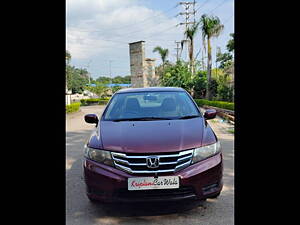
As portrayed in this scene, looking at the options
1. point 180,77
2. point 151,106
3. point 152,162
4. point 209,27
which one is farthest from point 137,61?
point 152,162

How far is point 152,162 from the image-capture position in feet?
9.34

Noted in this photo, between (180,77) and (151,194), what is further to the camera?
(180,77)

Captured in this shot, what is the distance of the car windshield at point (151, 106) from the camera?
3.89m

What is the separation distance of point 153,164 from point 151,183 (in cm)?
18

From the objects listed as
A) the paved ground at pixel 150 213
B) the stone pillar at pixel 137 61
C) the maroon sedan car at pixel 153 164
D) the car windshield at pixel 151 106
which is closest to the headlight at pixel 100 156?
the maroon sedan car at pixel 153 164

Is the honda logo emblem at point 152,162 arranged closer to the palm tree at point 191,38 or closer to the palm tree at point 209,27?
the palm tree at point 209,27

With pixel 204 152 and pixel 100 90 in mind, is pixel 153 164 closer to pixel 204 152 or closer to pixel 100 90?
pixel 204 152

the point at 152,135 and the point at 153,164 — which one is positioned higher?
the point at 152,135

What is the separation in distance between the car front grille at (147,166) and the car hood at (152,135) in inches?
2.0

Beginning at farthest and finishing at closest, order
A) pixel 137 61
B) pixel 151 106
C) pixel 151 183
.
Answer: pixel 137 61 < pixel 151 106 < pixel 151 183
